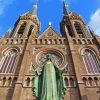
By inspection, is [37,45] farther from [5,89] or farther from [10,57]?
[5,89]

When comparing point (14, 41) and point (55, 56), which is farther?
point (14, 41)

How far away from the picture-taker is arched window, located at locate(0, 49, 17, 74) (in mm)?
15975

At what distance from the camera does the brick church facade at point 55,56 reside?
13.5m

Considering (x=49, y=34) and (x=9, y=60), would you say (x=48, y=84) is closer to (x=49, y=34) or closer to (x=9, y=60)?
(x=9, y=60)

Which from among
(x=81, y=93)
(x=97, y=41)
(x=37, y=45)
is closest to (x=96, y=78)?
(x=81, y=93)

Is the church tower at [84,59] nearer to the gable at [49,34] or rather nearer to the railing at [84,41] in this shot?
the railing at [84,41]

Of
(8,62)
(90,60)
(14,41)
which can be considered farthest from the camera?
(14,41)

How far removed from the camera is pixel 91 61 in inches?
679

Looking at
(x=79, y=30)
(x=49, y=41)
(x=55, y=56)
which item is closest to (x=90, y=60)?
(x=55, y=56)

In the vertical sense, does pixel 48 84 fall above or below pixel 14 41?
below

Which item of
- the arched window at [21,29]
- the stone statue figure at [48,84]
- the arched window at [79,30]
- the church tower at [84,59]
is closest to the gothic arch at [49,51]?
the church tower at [84,59]

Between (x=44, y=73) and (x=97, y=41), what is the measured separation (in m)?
14.0

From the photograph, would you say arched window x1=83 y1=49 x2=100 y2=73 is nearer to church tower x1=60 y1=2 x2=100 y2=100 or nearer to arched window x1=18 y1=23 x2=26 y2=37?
church tower x1=60 y1=2 x2=100 y2=100

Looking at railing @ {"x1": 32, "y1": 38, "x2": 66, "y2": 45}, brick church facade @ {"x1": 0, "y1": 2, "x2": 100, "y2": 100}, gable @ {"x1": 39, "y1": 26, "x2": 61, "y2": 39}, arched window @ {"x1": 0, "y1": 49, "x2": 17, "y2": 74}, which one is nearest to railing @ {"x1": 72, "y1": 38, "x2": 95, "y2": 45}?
brick church facade @ {"x1": 0, "y1": 2, "x2": 100, "y2": 100}
